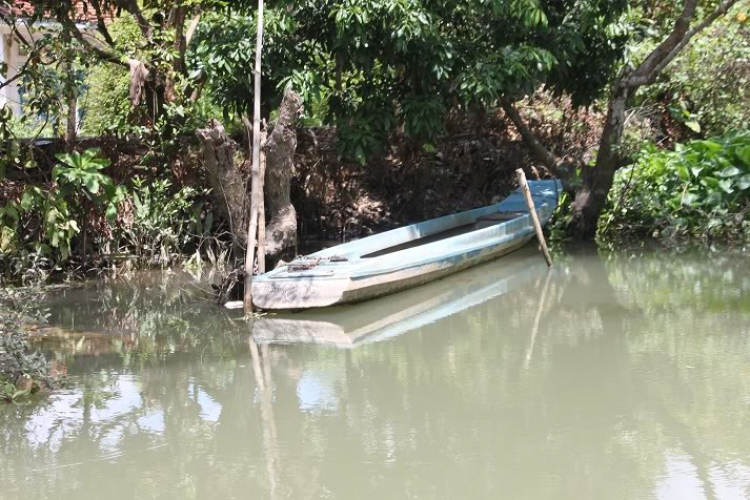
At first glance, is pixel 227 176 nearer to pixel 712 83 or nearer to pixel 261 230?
pixel 261 230

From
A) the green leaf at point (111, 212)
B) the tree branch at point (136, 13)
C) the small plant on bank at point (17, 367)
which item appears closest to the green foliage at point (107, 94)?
the tree branch at point (136, 13)

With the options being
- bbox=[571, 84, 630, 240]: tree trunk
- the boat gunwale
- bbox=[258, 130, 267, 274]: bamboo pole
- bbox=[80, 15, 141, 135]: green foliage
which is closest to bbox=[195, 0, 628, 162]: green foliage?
bbox=[571, 84, 630, 240]: tree trunk

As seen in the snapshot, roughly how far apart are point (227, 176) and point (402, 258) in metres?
1.83

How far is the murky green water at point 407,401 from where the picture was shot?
4.37 meters

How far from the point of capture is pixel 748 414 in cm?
503

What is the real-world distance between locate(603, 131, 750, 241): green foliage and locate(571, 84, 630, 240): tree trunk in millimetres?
281

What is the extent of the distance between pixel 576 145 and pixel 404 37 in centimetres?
471

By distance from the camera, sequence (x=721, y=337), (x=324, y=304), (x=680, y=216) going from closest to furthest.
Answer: (x=721, y=337)
(x=324, y=304)
(x=680, y=216)

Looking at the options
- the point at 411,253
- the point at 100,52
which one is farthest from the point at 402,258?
the point at 100,52

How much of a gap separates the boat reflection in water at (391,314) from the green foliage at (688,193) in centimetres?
214

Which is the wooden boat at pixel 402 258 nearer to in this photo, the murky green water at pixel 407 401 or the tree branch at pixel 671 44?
the murky green water at pixel 407 401

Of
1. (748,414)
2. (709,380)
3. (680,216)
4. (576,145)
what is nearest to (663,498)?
(748,414)

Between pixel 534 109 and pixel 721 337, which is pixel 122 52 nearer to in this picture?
pixel 534 109

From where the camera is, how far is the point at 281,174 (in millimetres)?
8836
